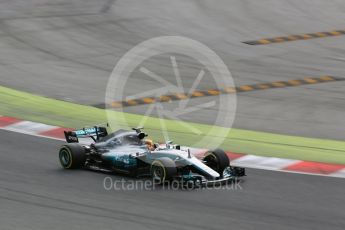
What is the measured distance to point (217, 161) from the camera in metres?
14.2

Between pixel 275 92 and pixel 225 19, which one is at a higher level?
pixel 225 19

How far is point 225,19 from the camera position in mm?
31578

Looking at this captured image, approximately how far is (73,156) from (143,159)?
1397mm

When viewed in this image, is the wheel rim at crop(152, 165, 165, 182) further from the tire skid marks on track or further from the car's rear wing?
the tire skid marks on track

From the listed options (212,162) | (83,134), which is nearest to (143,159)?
(212,162)

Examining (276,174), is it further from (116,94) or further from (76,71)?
(76,71)

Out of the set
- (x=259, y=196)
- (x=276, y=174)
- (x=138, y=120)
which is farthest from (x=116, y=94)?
(x=259, y=196)

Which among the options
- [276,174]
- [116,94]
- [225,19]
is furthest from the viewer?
[225,19]

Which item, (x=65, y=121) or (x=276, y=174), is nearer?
(x=276, y=174)

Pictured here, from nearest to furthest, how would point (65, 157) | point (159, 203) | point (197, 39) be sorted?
point (159, 203) < point (65, 157) < point (197, 39)

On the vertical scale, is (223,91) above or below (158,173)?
above

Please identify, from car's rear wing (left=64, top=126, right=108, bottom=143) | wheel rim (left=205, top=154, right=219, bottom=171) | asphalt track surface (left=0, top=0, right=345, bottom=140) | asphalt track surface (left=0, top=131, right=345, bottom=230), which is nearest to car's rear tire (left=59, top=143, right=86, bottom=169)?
asphalt track surface (left=0, top=131, right=345, bottom=230)

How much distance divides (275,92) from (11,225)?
12339 mm

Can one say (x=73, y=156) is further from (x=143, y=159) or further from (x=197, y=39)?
(x=197, y=39)
